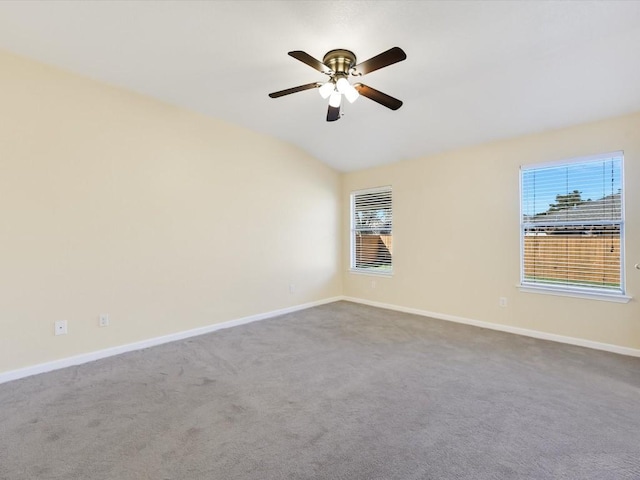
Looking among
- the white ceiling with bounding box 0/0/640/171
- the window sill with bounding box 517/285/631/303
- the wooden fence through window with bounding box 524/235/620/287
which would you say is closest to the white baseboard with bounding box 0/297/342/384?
the white ceiling with bounding box 0/0/640/171

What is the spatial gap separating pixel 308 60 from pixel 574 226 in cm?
329

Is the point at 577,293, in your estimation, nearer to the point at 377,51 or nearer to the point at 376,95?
the point at 376,95

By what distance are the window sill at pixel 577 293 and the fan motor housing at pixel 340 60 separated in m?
3.13

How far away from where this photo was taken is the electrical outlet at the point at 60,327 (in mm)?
2752

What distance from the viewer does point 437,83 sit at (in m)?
2.95

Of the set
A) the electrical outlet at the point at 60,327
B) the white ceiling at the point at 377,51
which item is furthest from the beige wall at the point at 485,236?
the electrical outlet at the point at 60,327

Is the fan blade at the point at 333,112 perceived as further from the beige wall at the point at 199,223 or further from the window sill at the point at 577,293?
the window sill at the point at 577,293

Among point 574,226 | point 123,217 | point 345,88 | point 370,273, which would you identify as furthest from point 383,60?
point 370,273

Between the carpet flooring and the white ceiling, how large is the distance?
2.48 metres

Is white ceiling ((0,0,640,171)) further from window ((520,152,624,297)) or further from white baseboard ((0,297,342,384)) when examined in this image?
white baseboard ((0,297,342,384))

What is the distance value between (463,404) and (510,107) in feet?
9.35

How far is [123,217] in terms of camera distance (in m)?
3.12

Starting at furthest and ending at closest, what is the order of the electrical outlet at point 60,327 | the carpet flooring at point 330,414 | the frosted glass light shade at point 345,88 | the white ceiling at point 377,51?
the electrical outlet at point 60,327 < the frosted glass light shade at point 345,88 < the white ceiling at point 377,51 < the carpet flooring at point 330,414

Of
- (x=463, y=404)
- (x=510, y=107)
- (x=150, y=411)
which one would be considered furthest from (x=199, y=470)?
(x=510, y=107)
